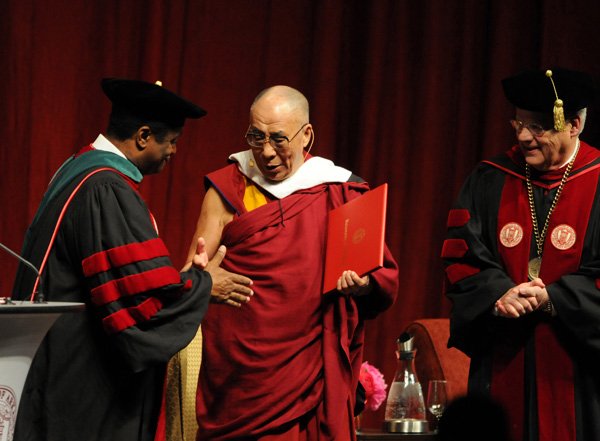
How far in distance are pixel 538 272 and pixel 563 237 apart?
0.14m

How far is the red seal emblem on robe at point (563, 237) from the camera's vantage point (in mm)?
3133

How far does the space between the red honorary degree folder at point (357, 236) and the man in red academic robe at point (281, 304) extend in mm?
41

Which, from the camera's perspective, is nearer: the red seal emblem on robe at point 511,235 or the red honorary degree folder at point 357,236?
the red honorary degree folder at point 357,236

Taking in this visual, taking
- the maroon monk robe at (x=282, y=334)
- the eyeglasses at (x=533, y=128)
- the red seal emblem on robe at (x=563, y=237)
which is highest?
the eyeglasses at (x=533, y=128)

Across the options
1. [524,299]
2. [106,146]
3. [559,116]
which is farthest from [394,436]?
[106,146]

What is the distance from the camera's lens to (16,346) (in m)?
2.12

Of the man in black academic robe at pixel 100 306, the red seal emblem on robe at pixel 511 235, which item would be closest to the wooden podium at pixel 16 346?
the man in black academic robe at pixel 100 306

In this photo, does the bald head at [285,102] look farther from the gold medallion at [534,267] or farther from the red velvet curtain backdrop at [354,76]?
the red velvet curtain backdrop at [354,76]

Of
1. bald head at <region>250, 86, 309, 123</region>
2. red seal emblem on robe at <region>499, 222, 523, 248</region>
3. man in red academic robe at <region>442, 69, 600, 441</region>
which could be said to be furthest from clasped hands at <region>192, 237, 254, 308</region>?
red seal emblem on robe at <region>499, 222, 523, 248</region>

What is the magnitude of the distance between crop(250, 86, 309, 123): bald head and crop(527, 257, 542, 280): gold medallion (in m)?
0.87

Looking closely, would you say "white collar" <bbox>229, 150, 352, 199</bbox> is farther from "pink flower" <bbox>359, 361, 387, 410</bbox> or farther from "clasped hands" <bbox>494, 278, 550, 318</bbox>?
"pink flower" <bbox>359, 361, 387, 410</bbox>

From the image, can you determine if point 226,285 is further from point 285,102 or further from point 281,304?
point 285,102

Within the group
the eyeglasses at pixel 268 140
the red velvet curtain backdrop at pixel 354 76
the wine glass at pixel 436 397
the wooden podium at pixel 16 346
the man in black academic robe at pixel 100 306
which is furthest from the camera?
the red velvet curtain backdrop at pixel 354 76

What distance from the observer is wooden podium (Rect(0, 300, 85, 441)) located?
6.81 feet
